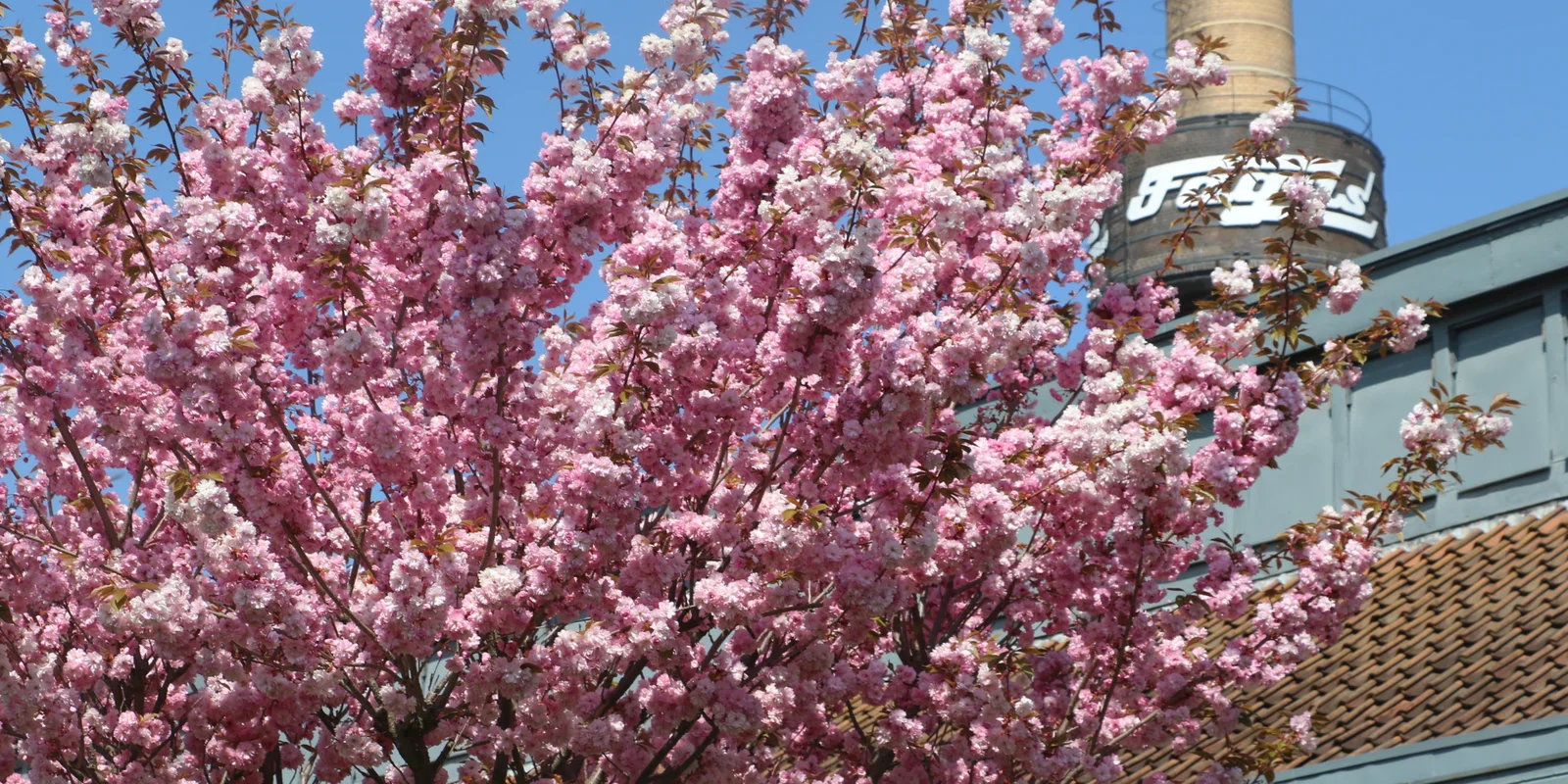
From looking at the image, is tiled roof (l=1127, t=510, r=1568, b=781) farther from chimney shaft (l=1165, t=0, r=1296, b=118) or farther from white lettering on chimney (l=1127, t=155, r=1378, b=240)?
chimney shaft (l=1165, t=0, r=1296, b=118)

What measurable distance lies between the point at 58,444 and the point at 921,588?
491 cm

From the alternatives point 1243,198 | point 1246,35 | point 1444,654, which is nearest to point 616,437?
point 1444,654

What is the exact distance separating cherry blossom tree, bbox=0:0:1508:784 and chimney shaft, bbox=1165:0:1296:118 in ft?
93.8

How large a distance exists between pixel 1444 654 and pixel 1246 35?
28.8 meters

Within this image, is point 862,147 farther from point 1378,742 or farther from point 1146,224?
point 1146,224

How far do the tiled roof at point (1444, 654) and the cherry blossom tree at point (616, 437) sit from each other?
1.28 metres

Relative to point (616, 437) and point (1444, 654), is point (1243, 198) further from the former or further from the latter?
point (616, 437)

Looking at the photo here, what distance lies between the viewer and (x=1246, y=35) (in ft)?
122

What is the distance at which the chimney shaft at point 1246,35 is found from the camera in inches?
1442

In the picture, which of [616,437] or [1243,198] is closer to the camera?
[616,437]

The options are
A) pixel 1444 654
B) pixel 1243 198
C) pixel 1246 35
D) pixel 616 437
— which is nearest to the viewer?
pixel 616 437

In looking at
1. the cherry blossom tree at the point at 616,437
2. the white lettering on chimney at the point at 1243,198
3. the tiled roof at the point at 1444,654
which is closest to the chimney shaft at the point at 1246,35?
the white lettering on chimney at the point at 1243,198

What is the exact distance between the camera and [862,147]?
6.82 metres

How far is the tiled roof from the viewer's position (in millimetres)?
9445
